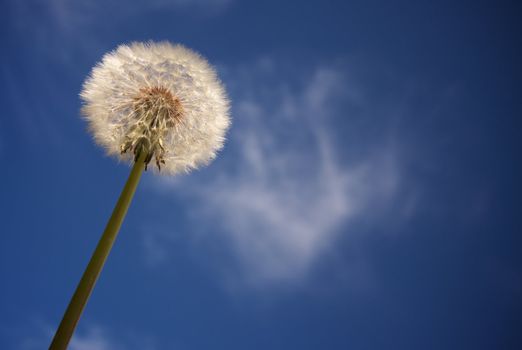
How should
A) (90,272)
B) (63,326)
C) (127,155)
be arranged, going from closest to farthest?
1. (63,326)
2. (90,272)
3. (127,155)

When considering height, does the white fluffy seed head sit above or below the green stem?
above

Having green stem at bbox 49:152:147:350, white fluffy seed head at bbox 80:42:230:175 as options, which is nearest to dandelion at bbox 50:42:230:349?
white fluffy seed head at bbox 80:42:230:175

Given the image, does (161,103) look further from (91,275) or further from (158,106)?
(91,275)

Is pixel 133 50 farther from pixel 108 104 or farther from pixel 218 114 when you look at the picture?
pixel 218 114

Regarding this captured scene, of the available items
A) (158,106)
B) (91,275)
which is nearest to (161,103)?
(158,106)

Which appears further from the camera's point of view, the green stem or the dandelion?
the dandelion

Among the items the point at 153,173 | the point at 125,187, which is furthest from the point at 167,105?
the point at 125,187

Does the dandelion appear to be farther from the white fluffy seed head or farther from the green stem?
the green stem
